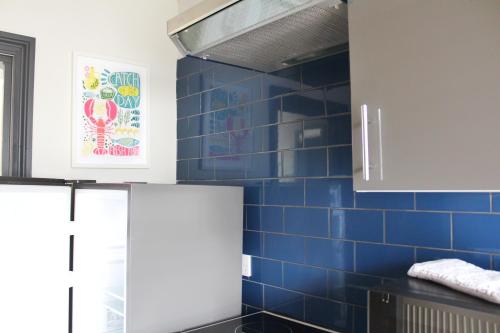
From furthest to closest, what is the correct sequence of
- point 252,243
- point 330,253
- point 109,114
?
point 109,114 < point 252,243 < point 330,253

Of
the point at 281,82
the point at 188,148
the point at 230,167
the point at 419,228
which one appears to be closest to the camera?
the point at 419,228

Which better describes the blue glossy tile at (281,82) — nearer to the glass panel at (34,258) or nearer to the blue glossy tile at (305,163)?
the blue glossy tile at (305,163)

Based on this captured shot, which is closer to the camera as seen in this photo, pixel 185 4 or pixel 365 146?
pixel 365 146

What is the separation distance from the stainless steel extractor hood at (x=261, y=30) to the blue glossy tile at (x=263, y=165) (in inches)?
15.4

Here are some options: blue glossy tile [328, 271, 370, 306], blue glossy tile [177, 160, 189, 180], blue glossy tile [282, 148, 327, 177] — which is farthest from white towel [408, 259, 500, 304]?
blue glossy tile [177, 160, 189, 180]

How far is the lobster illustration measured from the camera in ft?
6.40

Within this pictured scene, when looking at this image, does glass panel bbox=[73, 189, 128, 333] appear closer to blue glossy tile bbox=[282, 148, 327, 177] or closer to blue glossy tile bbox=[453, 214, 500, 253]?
blue glossy tile bbox=[282, 148, 327, 177]

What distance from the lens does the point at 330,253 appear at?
1462 millimetres

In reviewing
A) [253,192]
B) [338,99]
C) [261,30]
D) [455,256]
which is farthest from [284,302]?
[261,30]

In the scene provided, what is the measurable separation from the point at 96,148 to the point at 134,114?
0.90 feet

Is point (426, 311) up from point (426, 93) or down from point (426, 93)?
down

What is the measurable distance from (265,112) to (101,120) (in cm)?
83

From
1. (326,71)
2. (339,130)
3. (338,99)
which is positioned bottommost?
(339,130)

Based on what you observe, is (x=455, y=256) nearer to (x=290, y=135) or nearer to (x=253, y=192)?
(x=290, y=135)
